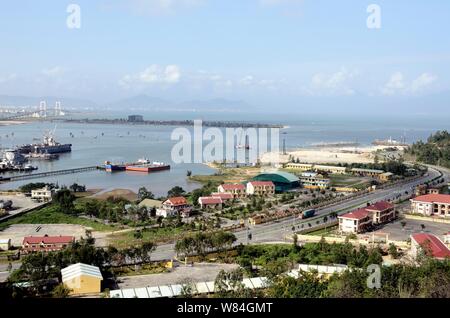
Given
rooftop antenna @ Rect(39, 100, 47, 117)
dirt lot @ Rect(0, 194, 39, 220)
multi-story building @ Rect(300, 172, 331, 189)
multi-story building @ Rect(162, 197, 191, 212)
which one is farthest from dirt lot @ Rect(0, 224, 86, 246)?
rooftop antenna @ Rect(39, 100, 47, 117)

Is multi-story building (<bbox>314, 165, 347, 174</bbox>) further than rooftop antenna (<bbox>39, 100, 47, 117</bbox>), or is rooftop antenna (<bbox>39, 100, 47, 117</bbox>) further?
rooftop antenna (<bbox>39, 100, 47, 117</bbox>)

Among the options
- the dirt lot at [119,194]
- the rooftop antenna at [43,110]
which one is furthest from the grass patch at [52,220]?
the rooftop antenna at [43,110]

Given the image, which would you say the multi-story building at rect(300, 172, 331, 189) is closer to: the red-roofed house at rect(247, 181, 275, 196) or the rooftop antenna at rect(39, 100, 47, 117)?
the red-roofed house at rect(247, 181, 275, 196)

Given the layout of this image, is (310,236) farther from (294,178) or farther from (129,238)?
(294,178)

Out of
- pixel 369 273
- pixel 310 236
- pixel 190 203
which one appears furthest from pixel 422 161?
pixel 369 273

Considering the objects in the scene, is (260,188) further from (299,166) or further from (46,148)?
(46,148)

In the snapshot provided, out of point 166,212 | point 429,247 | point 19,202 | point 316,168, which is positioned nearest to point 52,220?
point 166,212

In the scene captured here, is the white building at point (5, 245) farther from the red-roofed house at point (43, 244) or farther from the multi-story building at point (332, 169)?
the multi-story building at point (332, 169)
